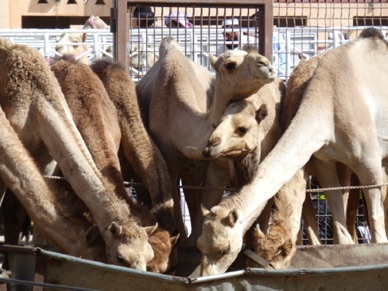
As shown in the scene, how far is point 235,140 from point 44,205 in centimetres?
158

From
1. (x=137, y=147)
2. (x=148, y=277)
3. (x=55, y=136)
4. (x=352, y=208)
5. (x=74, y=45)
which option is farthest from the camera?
(x=74, y=45)

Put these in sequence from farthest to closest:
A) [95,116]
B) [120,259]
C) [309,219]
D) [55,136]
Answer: [309,219]
[95,116]
[55,136]
[120,259]

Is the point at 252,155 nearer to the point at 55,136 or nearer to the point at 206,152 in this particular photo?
the point at 206,152

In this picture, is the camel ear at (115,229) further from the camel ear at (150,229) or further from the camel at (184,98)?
the camel at (184,98)

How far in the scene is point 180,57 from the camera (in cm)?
1105

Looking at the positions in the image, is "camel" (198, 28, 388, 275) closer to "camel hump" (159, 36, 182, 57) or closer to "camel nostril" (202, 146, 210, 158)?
"camel nostril" (202, 146, 210, 158)

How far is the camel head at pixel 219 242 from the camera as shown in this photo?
8.65m

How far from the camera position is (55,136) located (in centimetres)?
966

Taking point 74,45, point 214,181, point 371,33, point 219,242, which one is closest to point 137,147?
point 214,181

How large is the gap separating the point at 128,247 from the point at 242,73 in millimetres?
1679

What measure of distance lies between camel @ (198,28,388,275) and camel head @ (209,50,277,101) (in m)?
0.65

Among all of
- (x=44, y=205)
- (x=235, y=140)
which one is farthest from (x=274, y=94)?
(x=44, y=205)

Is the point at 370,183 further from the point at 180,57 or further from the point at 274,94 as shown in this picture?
the point at 180,57

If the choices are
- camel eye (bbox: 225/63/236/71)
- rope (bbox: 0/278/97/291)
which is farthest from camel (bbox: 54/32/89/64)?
rope (bbox: 0/278/97/291)
